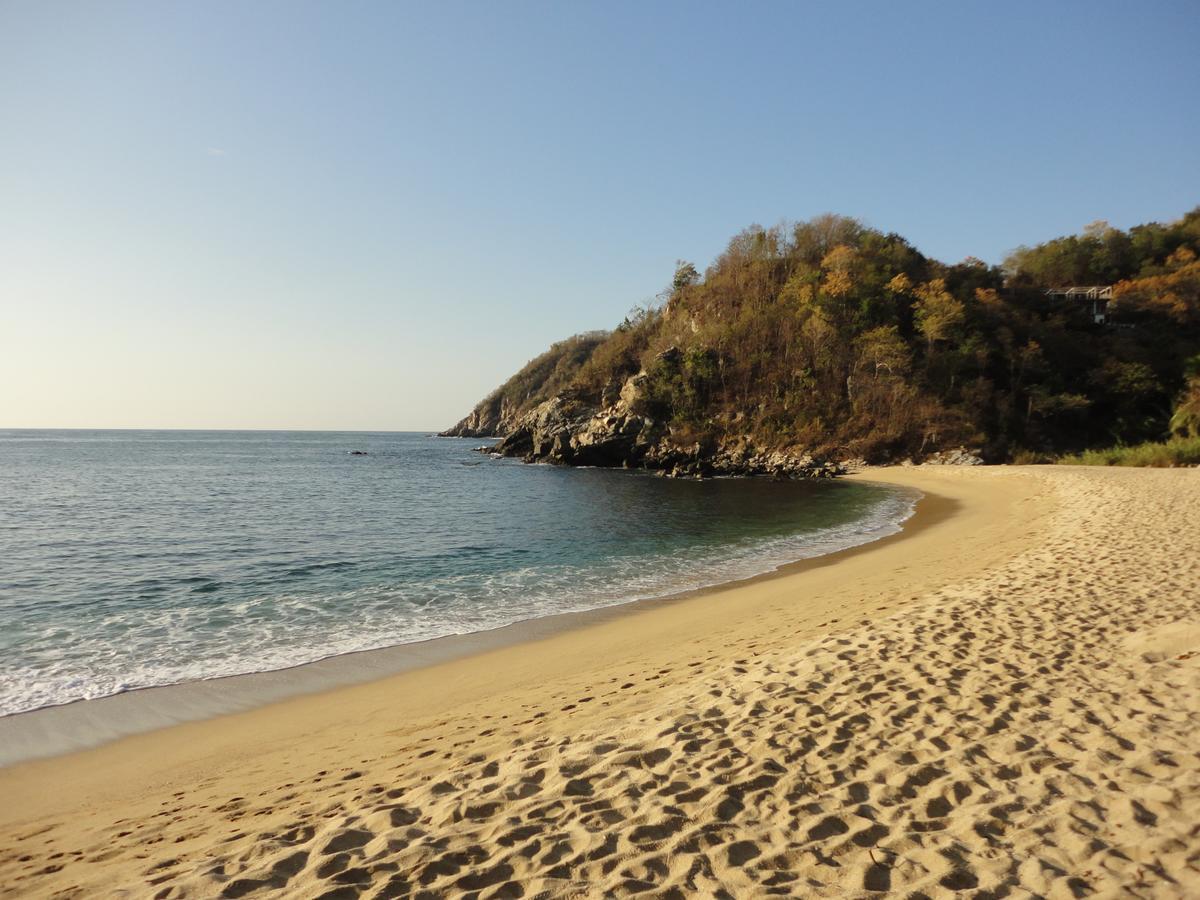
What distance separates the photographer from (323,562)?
17.6 m

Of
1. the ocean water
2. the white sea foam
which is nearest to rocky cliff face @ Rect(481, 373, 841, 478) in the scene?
the ocean water

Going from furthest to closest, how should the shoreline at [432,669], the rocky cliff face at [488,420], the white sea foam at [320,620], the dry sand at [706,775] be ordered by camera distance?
the rocky cliff face at [488,420] < the white sea foam at [320,620] < the shoreline at [432,669] < the dry sand at [706,775]

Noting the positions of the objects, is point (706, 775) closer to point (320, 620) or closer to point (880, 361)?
point (320, 620)

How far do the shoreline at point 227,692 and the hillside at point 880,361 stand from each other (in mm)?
42161

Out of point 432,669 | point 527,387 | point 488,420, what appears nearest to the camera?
→ point 432,669

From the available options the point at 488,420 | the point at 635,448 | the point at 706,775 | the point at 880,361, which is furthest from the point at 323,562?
the point at 488,420

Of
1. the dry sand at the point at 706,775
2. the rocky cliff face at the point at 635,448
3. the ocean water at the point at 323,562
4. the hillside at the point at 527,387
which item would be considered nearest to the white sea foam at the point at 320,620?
the ocean water at the point at 323,562

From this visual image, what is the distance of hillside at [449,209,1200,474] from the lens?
52.7 meters

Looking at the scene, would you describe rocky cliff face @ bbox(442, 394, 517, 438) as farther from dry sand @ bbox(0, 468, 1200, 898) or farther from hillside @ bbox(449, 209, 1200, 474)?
dry sand @ bbox(0, 468, 1200, 898)

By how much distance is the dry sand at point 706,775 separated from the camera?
3.91m

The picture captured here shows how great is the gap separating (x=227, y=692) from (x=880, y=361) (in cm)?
5899

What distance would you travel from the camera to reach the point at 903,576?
1362 centimetres

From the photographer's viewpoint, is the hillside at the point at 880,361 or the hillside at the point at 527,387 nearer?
the hillside at the point at 880,361

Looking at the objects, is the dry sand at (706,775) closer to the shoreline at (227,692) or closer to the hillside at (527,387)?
the shoreline at (227,692)
